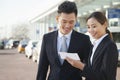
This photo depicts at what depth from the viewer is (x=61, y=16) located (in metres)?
3.28

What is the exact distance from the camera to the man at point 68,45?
10.7ft

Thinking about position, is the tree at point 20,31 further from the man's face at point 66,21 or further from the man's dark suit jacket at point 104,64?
the man's dark suit jacket at point 104,64

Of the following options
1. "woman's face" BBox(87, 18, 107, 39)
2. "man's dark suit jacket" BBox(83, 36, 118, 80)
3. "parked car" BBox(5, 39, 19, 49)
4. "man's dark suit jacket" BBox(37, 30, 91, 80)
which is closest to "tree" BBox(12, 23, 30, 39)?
"parked car" BBox(5, 39, 19, 49)

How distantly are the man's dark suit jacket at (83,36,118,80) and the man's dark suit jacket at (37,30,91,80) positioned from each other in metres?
0.27

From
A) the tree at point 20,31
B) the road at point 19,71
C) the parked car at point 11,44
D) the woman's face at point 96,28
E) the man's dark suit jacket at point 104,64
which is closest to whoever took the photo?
the man's dark suit jacket at point 104,64

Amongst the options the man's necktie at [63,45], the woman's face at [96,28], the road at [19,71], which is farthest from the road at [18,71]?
the woman's face at [96,28]

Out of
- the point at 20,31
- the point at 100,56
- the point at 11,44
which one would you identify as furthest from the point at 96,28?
the point at 20,31

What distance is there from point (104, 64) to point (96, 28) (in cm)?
36

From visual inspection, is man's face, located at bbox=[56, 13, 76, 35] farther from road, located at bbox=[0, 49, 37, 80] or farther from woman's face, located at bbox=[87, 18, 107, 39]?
road, located at bbox=[0, 49, 37, 80]

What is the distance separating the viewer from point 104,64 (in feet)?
9.62

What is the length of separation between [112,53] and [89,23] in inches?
→ 14.5

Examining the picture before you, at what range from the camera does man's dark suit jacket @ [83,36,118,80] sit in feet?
9.56

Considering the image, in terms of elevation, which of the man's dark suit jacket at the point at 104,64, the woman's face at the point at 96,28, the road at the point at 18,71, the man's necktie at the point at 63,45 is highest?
the woman's face at the point at 96,28

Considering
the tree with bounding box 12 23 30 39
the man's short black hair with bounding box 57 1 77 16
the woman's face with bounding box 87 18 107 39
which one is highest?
the tree with bounding box 12 23 30 39
